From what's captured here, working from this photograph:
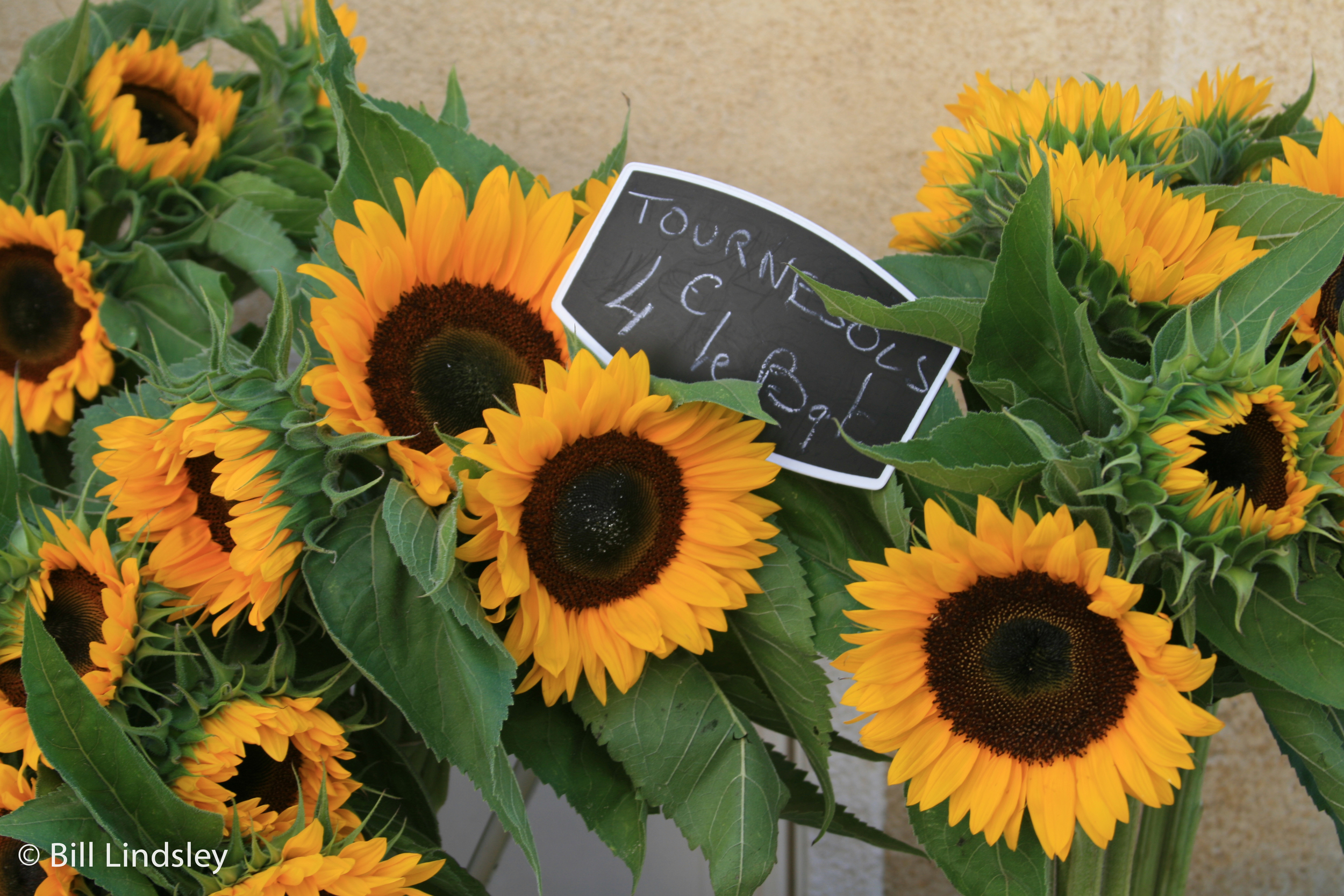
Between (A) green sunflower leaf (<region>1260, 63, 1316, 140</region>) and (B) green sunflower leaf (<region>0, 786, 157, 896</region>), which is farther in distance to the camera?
(A) green sunflower leaf (<region>1260, 63, 1316, 140</region>)

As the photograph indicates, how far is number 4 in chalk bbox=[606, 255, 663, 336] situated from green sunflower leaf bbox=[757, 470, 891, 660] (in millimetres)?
116

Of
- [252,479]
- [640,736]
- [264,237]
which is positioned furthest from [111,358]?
[640,736]

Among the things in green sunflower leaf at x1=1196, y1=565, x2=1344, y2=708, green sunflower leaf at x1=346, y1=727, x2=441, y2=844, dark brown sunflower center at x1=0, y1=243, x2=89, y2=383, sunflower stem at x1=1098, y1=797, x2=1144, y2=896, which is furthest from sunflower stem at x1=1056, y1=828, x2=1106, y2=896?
dark brown sunflower center at x1=0, y1=243, x2=89, y2=383

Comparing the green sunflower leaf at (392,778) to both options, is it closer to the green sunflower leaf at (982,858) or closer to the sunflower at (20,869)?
the sunflower at (20,869)

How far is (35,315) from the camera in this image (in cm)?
65

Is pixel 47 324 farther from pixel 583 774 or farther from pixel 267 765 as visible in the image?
pixel 583 774

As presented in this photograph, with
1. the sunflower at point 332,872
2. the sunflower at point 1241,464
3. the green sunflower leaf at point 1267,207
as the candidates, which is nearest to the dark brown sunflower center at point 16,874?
the sunflower at point 332,872

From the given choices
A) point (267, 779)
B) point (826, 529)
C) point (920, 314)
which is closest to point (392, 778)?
point (267, 779)

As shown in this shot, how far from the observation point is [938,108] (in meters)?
0.90

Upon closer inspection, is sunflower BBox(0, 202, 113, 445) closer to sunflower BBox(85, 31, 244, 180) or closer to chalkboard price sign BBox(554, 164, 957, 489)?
sunflower BBox(85, 31, 244, 180)

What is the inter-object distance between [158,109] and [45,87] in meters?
0.07

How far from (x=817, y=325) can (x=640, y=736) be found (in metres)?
0.24

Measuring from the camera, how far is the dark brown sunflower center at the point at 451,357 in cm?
47

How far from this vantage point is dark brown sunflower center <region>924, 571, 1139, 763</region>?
43 cm
